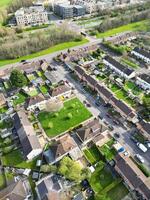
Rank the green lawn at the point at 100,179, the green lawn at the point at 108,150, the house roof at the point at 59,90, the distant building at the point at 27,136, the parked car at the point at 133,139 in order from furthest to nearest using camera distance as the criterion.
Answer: the house roof at the point at 59,90 → the parked car at the point at 133,139 → the distant building at the point at 27,136 → the green lawn at the point at 108,150 → the green lawn at the point at 100,179

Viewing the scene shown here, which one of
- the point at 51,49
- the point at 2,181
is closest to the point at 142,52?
the point at 51,49

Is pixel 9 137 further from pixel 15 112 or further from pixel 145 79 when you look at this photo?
pixel 145 79

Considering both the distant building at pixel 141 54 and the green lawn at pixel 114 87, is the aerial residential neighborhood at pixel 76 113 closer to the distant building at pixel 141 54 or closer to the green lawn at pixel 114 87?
the green lawn at pixel 114 87

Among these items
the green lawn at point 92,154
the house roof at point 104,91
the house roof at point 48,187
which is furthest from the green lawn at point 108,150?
the house roof at point 104,91

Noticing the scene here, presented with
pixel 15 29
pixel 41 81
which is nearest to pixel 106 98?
pixel 41 81

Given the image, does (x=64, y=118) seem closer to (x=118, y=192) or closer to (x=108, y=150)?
(x=108, y=150)

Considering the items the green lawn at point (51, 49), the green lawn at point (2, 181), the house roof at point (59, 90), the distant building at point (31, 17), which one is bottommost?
the green lawn at point (2, 181)
